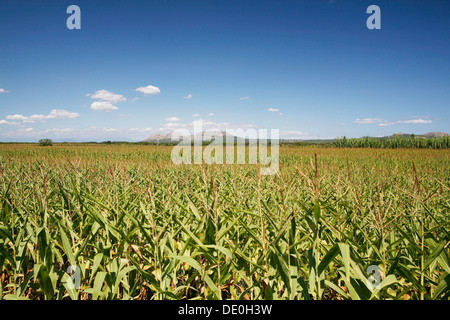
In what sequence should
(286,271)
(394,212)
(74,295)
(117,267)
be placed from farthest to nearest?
(394,212) < (117,267) < (74,295) < (286,271)

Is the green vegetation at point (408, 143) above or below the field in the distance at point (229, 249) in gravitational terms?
above

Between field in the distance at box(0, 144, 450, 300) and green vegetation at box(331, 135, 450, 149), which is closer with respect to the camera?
field in the distance at box(0, 144, 450, 300)

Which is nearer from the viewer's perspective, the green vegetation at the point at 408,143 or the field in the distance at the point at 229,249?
the field in the distance at the point at 229,249

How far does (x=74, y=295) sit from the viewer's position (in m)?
1.63

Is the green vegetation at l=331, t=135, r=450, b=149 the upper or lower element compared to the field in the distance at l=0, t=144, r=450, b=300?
upper

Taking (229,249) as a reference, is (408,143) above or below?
above

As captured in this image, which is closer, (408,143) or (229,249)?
(229,249)
